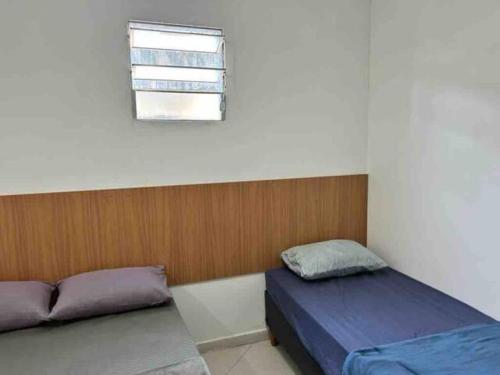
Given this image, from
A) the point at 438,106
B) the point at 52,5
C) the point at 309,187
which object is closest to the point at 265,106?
the point at 309,187

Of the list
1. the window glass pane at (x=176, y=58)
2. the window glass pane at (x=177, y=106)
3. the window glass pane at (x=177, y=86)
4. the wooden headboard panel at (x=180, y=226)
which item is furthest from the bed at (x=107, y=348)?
the window glass pane at (x=176, y=58)

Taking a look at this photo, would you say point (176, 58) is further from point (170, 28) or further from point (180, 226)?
point (180, 226)

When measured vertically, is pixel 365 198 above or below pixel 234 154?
below

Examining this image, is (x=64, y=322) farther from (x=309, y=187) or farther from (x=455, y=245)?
(x=455, y=245)

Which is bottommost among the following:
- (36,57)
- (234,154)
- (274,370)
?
(274,370)

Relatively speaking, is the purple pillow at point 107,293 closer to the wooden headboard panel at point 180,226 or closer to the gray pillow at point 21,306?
the gray pillow at point 21,306

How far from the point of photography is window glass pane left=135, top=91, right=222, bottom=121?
2141 mm

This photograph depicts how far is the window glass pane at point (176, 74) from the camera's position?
2.09 meters

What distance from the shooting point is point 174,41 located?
83.4 inches

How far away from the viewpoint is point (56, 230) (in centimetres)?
205

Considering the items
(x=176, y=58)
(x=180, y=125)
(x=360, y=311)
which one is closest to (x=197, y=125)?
(x=180, y=125)

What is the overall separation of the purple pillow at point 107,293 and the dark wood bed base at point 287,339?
29.4 inches

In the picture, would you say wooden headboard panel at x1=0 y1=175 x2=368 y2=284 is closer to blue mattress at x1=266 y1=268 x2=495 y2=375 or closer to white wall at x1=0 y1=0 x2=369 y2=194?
white wall at x1=0 y1=0 x2=369 y2=194

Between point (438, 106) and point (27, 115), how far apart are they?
2324 mm
